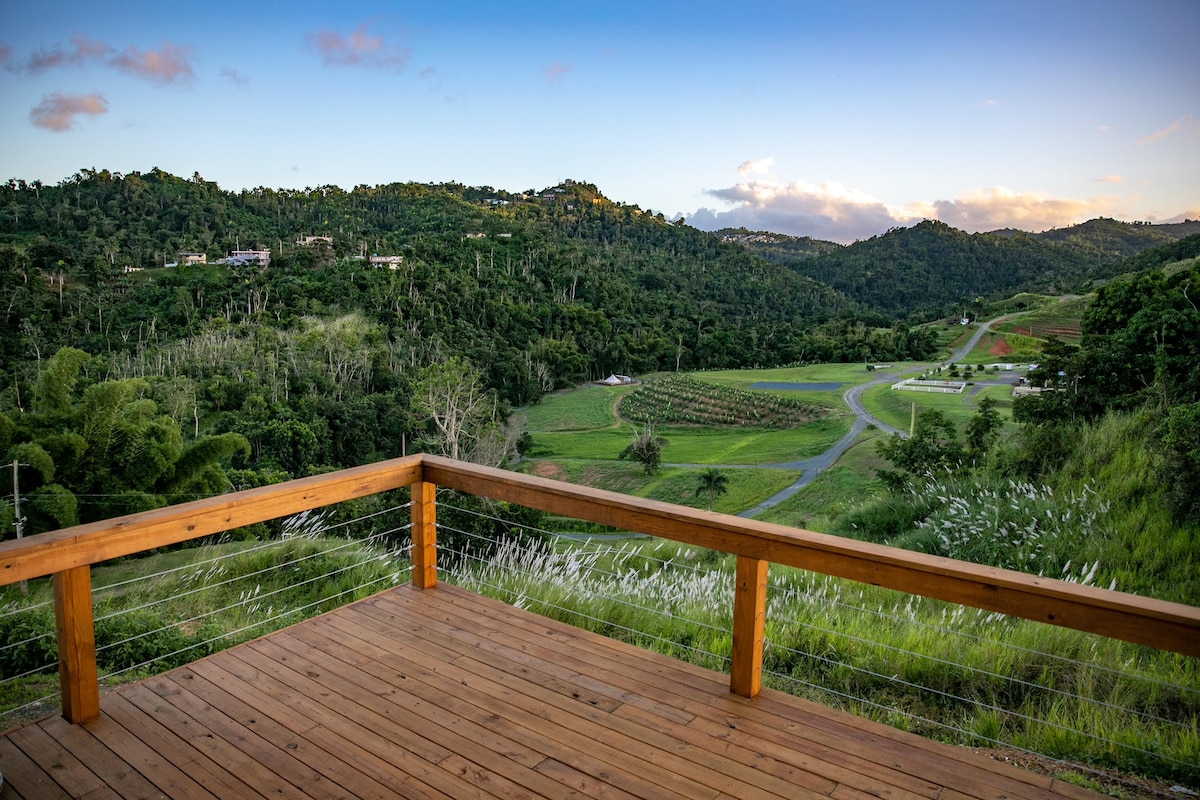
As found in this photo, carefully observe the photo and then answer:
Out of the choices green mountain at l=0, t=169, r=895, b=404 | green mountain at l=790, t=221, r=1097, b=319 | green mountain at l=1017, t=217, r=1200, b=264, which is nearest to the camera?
green mountain at l=1017, t=217, r=1200, b=264

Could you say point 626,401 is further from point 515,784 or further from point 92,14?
point 515,784

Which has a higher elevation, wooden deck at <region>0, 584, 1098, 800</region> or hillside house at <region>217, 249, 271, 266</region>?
hillside house at <region>217, 249, 271, 266</region>

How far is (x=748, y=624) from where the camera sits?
7.09 ft

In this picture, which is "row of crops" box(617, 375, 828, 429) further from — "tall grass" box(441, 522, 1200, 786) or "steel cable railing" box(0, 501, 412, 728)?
"tall grass" box(441, 522, 1200, 786)

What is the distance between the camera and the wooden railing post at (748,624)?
2127 millimetres

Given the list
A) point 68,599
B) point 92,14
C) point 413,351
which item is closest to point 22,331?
point 413,351

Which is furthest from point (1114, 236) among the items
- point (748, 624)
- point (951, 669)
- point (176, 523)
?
point (176, 523)

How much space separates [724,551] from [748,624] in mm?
252

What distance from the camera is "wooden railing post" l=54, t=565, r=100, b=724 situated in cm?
194

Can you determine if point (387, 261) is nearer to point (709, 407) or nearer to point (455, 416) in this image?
point (455, 416)

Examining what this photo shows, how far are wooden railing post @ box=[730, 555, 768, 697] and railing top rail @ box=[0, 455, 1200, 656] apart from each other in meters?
0.06

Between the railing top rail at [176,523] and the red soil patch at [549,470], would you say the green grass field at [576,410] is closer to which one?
the red soil patch at [549,470]

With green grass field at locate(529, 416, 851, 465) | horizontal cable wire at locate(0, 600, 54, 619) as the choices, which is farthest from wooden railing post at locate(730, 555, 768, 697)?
green grass field at locate(529, 416, 851, 465)

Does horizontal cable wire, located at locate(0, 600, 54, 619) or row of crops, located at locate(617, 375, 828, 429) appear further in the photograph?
row of crops, located at locate(617, 375, 828, 429)
